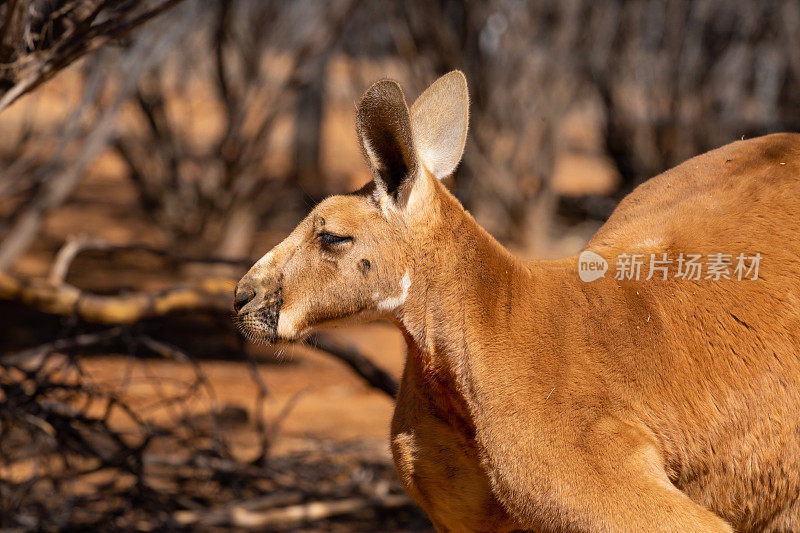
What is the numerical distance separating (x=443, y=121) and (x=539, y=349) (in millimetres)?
819

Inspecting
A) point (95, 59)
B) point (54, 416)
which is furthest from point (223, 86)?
point (54, 416)

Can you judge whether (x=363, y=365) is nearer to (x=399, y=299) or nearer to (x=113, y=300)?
(x=113, y=300)

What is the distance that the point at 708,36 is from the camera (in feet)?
45.6

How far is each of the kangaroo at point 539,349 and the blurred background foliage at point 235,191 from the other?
0.47 metres

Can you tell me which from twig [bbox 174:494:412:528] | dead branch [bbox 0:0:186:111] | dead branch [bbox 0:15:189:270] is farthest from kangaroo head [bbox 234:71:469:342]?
dead branch [bbox 0:15:189:270]

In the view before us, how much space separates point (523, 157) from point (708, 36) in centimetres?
395

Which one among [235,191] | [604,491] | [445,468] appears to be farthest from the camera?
[235,191]

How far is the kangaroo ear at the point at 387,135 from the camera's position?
2.61 metres

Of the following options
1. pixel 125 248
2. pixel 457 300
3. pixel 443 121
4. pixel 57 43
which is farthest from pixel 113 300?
pixel 457 300

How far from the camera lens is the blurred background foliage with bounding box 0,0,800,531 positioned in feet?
15.2

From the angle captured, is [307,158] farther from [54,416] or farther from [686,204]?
[686,204]

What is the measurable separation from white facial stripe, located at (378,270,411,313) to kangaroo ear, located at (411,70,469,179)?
0.42m

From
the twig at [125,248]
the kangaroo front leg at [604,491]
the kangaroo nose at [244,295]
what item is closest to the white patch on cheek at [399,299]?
the kangaroo nose at [244,295]

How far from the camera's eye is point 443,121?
9.80 ft
